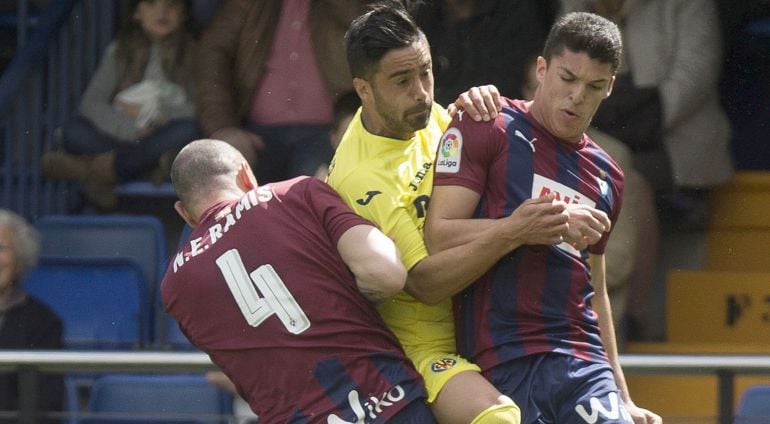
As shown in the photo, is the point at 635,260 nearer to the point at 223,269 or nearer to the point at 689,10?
the point at 689,10

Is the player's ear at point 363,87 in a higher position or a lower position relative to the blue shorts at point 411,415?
higher

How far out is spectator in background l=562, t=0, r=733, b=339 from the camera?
6906 millimetres

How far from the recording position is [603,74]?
4.26 metres

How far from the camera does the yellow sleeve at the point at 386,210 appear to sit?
435cm

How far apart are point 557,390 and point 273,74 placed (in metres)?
3.38

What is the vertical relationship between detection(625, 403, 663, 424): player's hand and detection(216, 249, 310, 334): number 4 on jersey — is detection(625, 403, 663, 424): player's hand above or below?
below

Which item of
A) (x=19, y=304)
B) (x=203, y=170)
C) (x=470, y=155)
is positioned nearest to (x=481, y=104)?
(x=470, y=155)

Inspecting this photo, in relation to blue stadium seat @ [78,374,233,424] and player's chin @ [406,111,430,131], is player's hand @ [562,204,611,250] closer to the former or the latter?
player's chin @ [406,111,430,131]

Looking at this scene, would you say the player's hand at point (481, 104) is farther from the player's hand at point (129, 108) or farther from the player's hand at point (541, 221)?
the player's hand at point (129, 108)

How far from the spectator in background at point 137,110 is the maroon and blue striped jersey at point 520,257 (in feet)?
10.7

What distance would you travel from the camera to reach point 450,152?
4332 millimetres

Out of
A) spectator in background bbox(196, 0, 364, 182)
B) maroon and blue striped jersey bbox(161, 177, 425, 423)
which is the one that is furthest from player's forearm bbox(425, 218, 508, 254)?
spectator in background bbox(196, 0, 364, 182)

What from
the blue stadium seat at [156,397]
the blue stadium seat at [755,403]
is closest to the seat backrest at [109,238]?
the blue stadium seat at [156,397]

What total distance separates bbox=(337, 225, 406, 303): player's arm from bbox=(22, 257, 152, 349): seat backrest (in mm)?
3094
